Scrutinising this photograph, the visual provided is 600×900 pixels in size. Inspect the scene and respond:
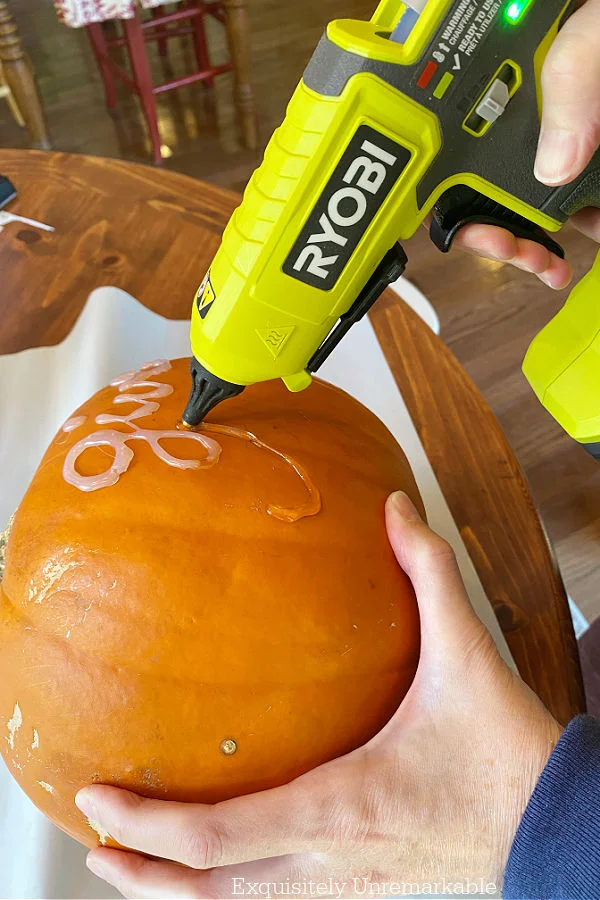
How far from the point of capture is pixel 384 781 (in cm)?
56

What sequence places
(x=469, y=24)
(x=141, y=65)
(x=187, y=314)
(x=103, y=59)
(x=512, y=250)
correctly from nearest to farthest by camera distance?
(x=469, y=24) → (x=512, y=250) → (x=187, y=314) → (x=141, y=65) → (x=103, y=59)

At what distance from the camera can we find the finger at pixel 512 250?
713mm

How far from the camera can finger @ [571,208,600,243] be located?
822 millimetres

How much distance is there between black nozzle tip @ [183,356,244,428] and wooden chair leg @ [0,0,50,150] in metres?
2.15

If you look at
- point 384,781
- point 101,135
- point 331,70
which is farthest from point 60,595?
point 101,135

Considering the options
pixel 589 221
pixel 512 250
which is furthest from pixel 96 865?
pixel 589 221

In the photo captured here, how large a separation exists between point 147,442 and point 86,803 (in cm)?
31

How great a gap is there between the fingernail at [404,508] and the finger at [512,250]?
29 cm

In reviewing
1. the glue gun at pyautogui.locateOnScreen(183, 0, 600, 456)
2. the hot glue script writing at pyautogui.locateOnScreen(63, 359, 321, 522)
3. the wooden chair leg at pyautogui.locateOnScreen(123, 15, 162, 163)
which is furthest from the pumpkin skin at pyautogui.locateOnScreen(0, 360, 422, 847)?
the wooden chair leg at pyautogui.locateOnScreen(123, 15, 162, 163)

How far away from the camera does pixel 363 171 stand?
0.53m

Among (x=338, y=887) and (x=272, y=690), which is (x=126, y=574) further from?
(x=338, y=887)

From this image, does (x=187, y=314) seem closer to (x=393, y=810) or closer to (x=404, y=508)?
(x=404, y=508)

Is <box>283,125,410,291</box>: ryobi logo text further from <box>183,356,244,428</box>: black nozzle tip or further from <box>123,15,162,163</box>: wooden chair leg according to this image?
<box>123,15,162,163</box>: wooden chair leg

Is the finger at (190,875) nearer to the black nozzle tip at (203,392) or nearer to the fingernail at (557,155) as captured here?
the black nozzle tip at (203,392)
